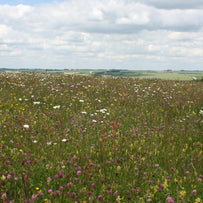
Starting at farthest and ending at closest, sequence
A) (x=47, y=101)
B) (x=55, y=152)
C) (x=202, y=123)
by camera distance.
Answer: (x=47, y=101), (x=202, y=123), (x=55, y=152)

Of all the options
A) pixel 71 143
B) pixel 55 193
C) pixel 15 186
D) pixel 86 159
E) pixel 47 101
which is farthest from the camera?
pixel 47 101

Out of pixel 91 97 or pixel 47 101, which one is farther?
pixel 91 97

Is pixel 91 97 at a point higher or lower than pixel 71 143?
higher

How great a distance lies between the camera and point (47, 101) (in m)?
9.57

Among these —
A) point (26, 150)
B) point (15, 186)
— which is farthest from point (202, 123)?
point (15, 186)

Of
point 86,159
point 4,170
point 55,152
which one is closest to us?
point 4,170

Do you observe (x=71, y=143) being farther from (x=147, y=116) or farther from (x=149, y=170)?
(x=147, y=116)

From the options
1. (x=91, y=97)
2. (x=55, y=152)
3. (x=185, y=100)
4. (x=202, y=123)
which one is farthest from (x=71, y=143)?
(x=185, y=100)

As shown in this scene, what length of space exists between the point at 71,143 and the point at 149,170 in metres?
2.03

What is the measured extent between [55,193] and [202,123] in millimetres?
5859

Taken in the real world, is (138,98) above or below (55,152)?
above

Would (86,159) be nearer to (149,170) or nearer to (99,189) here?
(99,189)

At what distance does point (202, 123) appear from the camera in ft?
23.5

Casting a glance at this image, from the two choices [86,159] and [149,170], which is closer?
[149,170]
